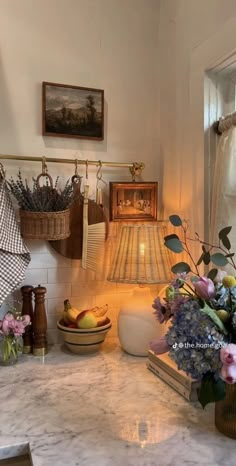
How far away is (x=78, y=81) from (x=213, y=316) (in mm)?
1122

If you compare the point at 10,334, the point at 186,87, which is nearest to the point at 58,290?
the point at 10,334

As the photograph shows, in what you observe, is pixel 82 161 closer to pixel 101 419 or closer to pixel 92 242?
pixel 92 242

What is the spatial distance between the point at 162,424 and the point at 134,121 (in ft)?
3.86

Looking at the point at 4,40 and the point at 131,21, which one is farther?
the point at 131,21

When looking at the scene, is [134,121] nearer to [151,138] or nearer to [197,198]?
[151,138]

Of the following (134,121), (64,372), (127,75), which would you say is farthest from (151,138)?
(64,372)

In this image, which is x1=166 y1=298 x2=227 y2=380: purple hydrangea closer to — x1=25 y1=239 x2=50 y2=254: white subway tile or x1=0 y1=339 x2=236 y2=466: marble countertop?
x1=0 y1=339 x2=236 y2=466: marble countertop

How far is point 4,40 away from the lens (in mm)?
1467

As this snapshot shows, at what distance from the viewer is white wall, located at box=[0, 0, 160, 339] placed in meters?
1.49

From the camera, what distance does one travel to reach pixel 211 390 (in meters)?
0.85

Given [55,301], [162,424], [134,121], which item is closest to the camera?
[162,424]

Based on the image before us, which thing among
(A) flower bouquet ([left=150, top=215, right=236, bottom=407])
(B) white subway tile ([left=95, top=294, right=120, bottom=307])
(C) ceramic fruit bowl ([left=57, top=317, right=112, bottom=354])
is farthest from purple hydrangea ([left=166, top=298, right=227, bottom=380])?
(B) white subway tile ([left=95, top=294, right=120, bottom=307])

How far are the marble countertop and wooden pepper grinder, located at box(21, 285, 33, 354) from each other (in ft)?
0.32

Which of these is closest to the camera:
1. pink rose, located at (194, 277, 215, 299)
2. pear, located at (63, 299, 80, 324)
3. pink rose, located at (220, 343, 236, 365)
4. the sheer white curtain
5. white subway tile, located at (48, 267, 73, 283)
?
pink rose, located at (220, 343, 236, 365)
